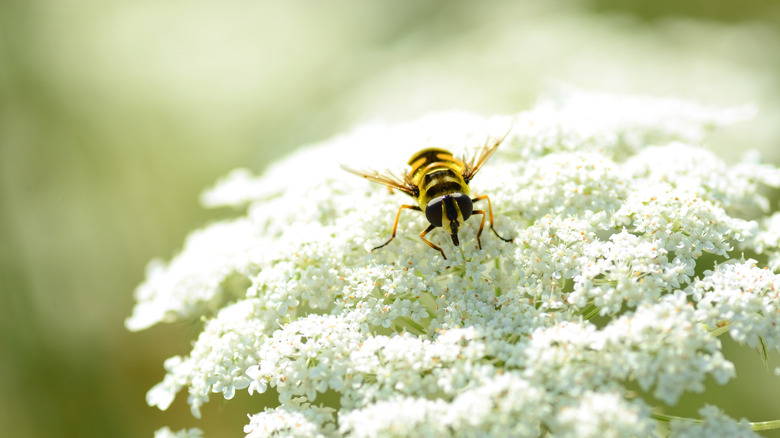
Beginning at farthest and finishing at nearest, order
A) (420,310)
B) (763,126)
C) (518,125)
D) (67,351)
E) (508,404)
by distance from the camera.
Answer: (763,126)
(67,351)
(518,125)
(420,310)
(508,404)

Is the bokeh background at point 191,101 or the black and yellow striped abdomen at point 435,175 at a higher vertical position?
the bokeh background at point 191,101

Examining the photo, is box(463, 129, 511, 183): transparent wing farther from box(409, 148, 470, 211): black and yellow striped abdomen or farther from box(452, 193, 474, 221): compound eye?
box(452, 193, 474, 221): compound eye

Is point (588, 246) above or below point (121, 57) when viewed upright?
below

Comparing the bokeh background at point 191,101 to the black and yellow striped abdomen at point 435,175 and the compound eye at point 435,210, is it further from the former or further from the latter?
the compound eye at point 435,210

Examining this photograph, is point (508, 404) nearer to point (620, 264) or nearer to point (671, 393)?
point (671, 393)

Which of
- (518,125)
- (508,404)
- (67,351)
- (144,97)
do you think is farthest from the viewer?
(144,97)

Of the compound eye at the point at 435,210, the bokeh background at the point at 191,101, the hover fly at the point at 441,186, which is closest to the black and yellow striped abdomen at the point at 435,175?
the hover fly at the point at 441,186

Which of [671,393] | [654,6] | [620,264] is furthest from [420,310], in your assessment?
[654,6]

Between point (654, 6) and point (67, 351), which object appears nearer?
point (67, 351)
